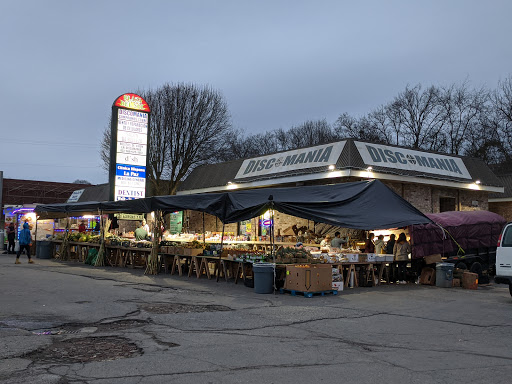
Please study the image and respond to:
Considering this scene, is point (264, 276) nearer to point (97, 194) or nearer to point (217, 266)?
point (217, 266)

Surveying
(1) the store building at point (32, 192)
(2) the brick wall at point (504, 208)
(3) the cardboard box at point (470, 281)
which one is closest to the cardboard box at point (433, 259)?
(3) the cardboard box at point (470, 281)

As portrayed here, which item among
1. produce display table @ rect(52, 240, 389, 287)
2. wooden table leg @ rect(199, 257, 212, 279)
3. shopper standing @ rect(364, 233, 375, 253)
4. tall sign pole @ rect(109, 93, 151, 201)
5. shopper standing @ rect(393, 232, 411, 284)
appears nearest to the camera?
produce display table @ rect(52, 240, 389, 287)

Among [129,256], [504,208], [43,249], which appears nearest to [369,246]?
[129,256]

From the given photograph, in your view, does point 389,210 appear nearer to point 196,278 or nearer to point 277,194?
point 277,194

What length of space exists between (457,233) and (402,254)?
7.91 feet

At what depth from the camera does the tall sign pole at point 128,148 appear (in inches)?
976

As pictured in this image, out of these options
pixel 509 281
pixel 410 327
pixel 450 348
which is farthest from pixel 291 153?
pixel 450 348

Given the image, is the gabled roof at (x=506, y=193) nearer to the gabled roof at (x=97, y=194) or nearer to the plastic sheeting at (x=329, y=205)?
the plastic sheeting at (x=329, y=205)

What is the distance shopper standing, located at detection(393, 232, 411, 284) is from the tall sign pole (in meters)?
14.0

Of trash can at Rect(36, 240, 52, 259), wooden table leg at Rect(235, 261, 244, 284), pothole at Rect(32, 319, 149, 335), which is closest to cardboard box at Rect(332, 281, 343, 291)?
wooden table leg at Rect(235, 261, 244, 284)

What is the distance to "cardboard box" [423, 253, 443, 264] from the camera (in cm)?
1666

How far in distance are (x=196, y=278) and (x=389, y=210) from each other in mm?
7027

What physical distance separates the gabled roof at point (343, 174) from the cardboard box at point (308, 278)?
7.46m

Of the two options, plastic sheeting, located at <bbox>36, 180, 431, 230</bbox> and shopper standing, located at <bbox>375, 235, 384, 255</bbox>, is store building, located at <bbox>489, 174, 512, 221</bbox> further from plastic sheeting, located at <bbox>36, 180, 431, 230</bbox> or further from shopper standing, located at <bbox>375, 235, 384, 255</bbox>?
plastic sheeting, located at <bbox>36, 180, 431, 230</bbox>
